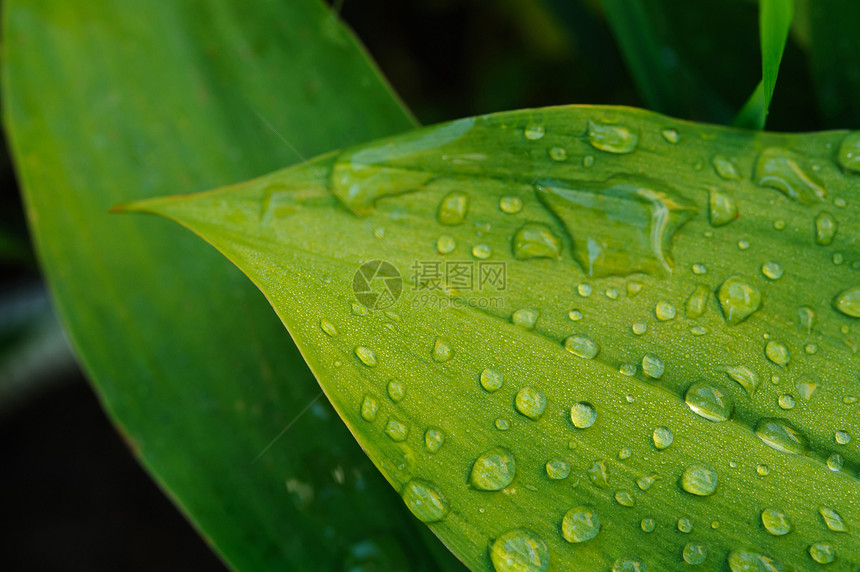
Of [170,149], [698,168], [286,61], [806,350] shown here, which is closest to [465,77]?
[286,61]

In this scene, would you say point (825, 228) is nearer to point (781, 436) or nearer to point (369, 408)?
point (781, 436)

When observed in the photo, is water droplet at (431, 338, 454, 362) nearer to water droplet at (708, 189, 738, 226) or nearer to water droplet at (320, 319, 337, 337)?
water droplet at (320, 319, 337, 337)

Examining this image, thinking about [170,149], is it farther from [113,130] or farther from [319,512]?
[319,512]

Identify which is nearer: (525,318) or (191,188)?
(525,318)

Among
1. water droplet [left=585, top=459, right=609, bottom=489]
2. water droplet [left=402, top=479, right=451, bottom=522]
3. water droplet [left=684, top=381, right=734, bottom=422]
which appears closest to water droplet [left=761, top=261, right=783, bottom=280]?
water droplet [left=684, top=381, right=734, bottom=422]

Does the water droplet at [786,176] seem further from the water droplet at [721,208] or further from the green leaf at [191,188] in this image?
the green leaf at [191,188]

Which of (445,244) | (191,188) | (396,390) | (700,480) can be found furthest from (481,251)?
(191,188)

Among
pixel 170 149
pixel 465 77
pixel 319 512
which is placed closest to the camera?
pixel 319 512

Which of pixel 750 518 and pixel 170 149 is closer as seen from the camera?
pixel 750 518
